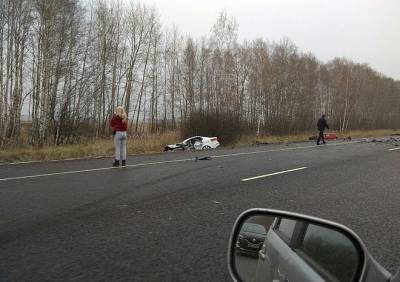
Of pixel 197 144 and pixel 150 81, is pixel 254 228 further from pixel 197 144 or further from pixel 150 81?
pixel 150 81

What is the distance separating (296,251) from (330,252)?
0.32 metres

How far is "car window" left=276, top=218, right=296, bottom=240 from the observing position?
7.57 ft

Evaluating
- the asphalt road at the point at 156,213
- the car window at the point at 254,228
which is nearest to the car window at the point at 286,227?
the car window at the point at 254,228

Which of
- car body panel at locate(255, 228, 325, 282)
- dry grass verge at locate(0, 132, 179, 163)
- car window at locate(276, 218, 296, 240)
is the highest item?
car window at locate(276, 218, 296, 240)

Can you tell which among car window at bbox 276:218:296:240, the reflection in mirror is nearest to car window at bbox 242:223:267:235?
the reflection in mirror

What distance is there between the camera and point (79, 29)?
3122cm

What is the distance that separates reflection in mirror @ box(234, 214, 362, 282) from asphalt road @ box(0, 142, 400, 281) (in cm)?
174

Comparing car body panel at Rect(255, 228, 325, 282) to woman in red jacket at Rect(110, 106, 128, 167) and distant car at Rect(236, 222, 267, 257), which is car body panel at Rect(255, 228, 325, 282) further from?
woman in red jacket at Rect(110, 106, 128, 167)

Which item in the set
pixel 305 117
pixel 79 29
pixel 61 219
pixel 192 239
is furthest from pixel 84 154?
pixel 305 117

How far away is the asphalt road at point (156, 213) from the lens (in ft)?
14.5

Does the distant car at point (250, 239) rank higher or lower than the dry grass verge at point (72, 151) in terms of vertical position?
higher

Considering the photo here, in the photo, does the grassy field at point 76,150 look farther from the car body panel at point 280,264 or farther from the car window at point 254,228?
the car body panel at point 280,264

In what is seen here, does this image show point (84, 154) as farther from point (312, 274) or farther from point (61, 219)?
point (312, 274)

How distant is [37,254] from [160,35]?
48211 mm
